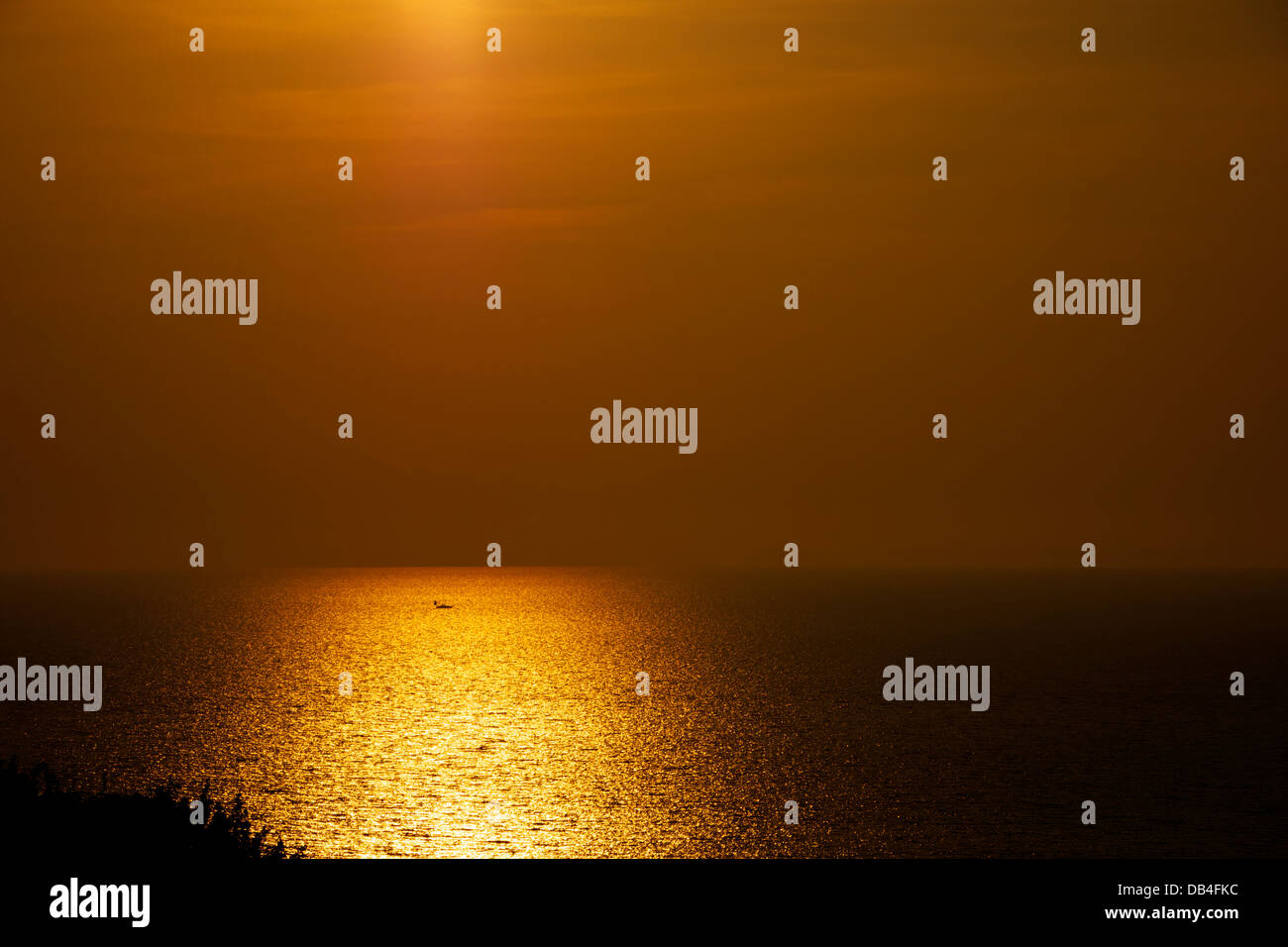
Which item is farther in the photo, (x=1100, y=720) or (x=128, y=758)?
(x=1100, y=720)

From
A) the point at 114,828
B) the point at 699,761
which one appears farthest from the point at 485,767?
the point at 114,828

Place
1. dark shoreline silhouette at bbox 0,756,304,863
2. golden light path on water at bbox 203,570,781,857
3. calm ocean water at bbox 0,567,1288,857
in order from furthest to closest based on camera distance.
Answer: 1. calm ocean water at bbox 0,567,1288,857
2. golden light path on water at bbox 203,570,781,857
3. dark shoreline silhouette at bbox 0,756,304,863

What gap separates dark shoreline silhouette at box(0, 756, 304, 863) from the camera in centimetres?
2941

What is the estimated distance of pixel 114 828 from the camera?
32312 mm

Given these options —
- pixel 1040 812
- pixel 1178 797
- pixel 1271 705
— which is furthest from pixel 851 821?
pixel 1271 705

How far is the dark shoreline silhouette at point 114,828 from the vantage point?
2941 centimetres

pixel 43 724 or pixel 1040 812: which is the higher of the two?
pixel 43 724

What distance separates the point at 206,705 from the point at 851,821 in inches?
3685

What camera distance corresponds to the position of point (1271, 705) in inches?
5901

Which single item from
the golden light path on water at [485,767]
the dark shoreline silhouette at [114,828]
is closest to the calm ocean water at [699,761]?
the golden light path on water at [485,767]

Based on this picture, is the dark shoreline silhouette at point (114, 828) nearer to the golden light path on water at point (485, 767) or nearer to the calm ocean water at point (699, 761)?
the calm ocean water at point (699, 761)

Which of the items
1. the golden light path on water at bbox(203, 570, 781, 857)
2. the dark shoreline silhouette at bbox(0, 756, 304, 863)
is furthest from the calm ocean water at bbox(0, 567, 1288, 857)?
the dark shoreline silhouette at bbox(0, 756, 304, 863)

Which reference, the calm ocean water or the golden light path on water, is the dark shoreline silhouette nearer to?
the calm ocean water
